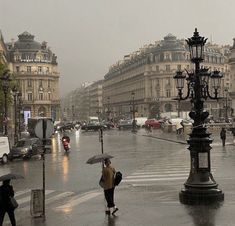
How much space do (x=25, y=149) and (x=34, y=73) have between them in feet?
383

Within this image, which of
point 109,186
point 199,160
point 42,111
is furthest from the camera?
point 42,111

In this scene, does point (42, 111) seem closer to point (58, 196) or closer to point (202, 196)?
point (58, 196)

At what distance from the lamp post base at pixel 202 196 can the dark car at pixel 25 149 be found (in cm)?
2281

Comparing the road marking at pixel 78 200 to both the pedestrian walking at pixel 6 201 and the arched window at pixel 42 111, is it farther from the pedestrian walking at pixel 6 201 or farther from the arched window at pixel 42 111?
the arched window at pixel 42 111

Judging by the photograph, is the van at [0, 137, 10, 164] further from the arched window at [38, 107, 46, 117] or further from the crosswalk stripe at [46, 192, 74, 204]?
the arched window at [38, 107, 46, 117]

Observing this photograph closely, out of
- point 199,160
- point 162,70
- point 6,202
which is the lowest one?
point 6,202

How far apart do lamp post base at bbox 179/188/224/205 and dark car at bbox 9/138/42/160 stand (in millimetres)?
22811

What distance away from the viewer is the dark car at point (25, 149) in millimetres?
37312

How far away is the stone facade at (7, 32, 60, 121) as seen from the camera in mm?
148625

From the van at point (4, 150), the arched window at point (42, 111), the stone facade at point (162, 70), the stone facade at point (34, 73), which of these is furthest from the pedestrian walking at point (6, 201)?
the arched window at point (42, 111)

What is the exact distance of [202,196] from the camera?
16.1 metres

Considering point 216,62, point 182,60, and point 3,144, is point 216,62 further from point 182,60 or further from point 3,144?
point 3,144

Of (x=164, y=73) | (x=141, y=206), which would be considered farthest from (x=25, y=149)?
(x=164, y=73)

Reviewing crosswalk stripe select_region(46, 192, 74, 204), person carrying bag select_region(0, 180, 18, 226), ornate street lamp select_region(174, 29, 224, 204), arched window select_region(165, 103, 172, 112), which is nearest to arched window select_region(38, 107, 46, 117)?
arched window select_region(165, 103, 172, 112)
